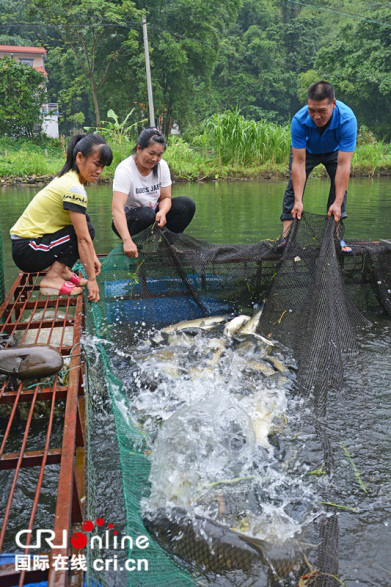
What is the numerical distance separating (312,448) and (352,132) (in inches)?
122

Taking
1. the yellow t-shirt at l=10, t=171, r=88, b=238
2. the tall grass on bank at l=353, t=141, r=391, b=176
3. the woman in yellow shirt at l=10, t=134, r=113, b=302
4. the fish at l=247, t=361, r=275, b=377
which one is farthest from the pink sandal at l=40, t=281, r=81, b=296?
the tall grass on bank at l=353, t=141, r=391, b=176

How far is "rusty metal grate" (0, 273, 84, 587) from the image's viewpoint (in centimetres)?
159

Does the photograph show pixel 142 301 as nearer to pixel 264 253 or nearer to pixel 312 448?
pixel 264 253

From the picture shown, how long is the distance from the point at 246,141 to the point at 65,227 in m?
18.0

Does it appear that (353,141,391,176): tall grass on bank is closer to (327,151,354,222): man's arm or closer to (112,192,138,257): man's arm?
(327,151,354,222): man's arm

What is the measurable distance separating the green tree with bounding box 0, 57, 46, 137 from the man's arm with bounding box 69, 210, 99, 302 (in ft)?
102

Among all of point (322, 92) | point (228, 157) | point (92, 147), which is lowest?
point (92, 147)

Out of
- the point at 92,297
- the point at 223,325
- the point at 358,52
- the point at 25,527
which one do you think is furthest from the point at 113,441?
the point at 358,52

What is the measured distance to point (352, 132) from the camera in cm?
459

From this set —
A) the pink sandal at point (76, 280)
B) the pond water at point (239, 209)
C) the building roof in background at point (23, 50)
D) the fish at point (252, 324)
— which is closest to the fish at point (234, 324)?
the fish at point (252, 324)

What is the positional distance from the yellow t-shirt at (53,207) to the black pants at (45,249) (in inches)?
1.8

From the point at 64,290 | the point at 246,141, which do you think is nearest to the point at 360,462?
the point at 64,290

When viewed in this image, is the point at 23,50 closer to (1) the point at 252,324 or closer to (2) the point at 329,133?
(2) the point at 329,133

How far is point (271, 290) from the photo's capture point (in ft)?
14.3
